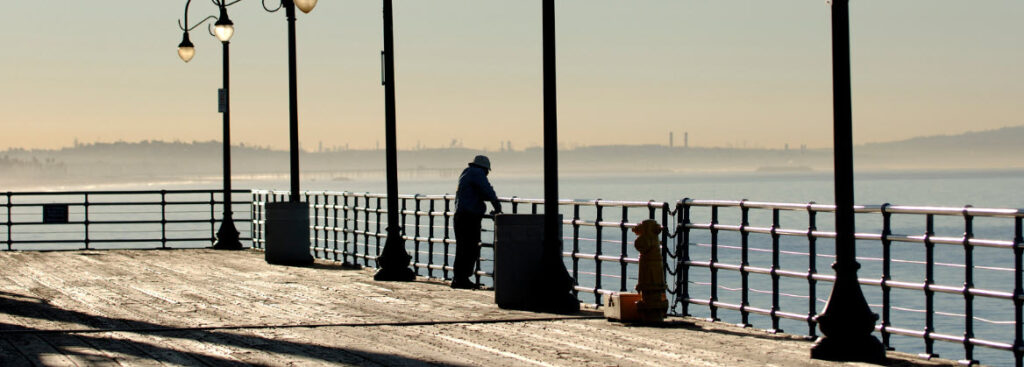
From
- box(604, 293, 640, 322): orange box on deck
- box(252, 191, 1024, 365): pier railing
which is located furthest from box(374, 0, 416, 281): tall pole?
box(604, 293, 640, 322): orange box on deck

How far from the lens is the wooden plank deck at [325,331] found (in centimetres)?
1041

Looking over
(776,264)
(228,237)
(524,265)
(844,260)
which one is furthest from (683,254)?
(228,237)

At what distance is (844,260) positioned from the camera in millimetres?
10273

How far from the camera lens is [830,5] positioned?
1015 cm

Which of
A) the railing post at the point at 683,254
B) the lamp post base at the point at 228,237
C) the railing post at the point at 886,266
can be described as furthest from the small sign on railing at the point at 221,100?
the railing post at the point at 886,266

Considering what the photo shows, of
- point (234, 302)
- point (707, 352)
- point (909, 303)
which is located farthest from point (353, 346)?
point (909, 303)

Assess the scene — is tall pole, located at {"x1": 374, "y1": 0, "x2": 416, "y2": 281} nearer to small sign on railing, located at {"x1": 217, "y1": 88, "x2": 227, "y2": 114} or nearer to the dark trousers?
the dark trousers

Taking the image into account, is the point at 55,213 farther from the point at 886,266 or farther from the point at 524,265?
the point at 886,266

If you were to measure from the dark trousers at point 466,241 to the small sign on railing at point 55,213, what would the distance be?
656 inches

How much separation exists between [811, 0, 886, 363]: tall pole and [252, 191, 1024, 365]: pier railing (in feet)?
1.26

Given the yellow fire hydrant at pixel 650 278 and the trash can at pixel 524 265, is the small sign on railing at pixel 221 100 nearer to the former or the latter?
the trash can at pixel 524 265

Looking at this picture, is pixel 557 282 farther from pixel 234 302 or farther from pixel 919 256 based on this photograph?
pixel 919 256

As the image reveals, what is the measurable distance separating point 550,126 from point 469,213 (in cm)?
352

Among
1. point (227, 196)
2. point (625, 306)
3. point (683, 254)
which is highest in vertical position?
point (227, 196)
